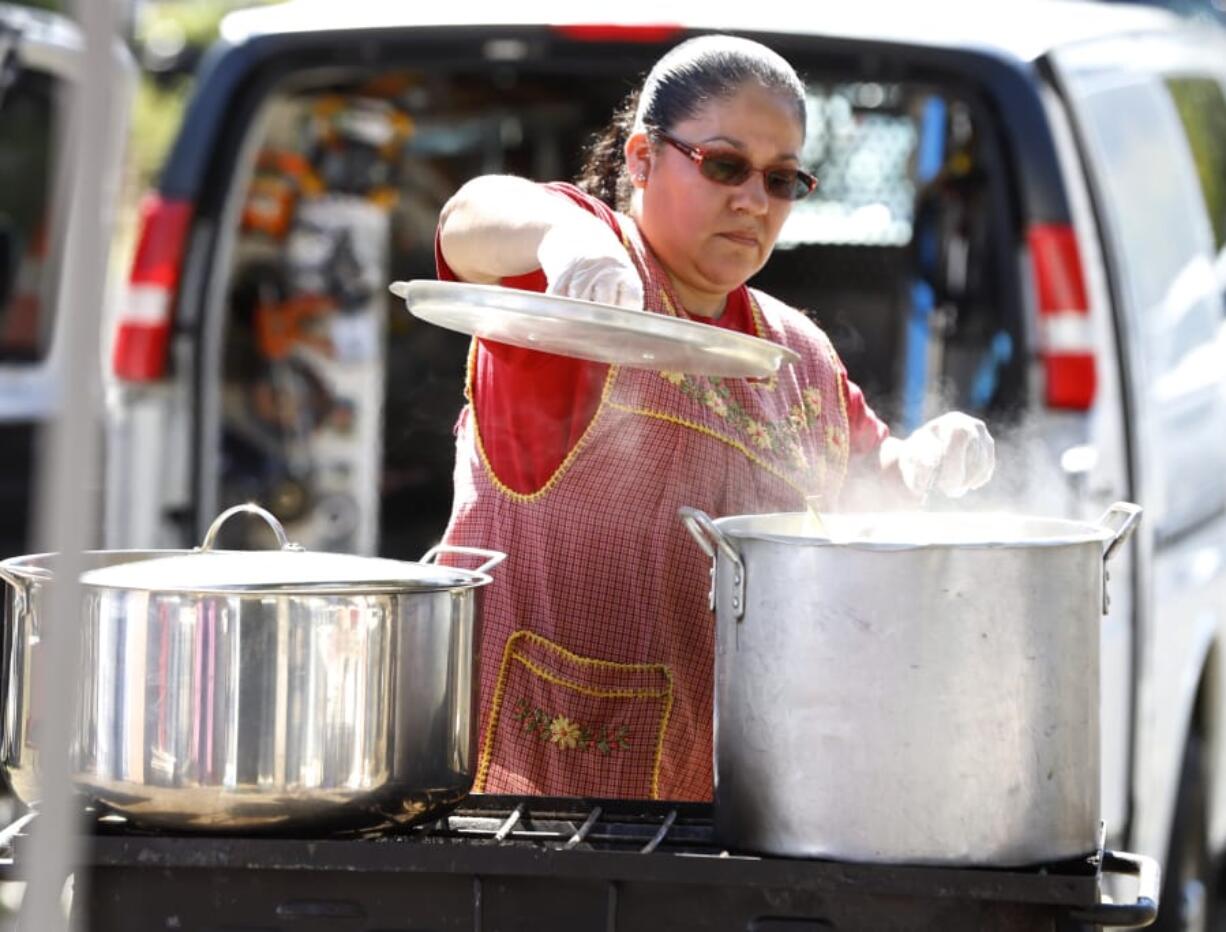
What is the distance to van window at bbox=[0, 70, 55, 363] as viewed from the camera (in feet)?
19.6

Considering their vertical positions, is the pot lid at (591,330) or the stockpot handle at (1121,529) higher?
the pot lid at (591,330)

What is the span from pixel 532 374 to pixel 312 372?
3.34 m

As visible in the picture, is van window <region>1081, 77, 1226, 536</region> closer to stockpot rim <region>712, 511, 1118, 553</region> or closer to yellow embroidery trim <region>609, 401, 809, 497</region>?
yellow embroidery trim <region>609, 401, 809, 497</region>

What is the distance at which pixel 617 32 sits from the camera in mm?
4109

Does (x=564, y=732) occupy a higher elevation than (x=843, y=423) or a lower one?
lower

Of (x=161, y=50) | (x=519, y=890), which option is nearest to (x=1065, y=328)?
(x=519, y=890)

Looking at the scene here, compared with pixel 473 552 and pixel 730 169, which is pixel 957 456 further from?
pixel 473 552

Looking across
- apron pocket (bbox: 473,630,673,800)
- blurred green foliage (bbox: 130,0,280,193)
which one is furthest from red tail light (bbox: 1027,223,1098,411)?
blurred green foliage (bbox: 130,0,280,193)

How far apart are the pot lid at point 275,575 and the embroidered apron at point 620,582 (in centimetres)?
42

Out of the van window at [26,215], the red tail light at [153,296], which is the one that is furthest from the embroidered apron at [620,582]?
the van window at [26,215]

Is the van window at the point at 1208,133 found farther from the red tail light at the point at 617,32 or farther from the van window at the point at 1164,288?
the red tail light at the point at 617,32

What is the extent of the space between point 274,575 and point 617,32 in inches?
90.5

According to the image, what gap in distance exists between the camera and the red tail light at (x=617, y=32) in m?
4.10

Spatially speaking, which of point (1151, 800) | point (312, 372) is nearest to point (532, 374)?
point (1151, 800)
